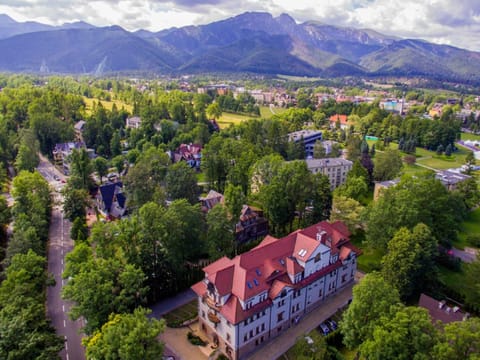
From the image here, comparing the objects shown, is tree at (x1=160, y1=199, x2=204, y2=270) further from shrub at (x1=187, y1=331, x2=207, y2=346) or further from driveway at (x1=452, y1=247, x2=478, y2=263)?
driveway at (x1=452, y1=247, x2=478, y2=263)

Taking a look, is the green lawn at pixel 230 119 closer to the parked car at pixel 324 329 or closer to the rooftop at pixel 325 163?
the rooftop at pixel 325 163

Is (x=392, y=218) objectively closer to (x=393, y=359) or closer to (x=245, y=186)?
(x=393, y=359)

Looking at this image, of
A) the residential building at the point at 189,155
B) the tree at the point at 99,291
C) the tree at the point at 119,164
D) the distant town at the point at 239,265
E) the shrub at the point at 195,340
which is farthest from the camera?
the residential building at the point at 189,155

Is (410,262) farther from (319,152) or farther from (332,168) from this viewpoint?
(319,152)

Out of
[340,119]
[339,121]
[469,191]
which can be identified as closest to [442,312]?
[469,191]

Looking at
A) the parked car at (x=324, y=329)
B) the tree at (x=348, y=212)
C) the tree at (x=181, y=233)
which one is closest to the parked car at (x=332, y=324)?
the parked car at (x=324, y=329)

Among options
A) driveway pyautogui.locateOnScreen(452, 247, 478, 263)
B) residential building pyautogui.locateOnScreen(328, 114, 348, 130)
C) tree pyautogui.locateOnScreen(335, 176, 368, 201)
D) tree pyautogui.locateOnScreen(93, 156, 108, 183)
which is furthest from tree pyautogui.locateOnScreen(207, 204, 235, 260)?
residential building pyautogui.locateOnScreen(328, 114, 348, 130)

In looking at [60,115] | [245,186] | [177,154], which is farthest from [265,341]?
[60,115]
